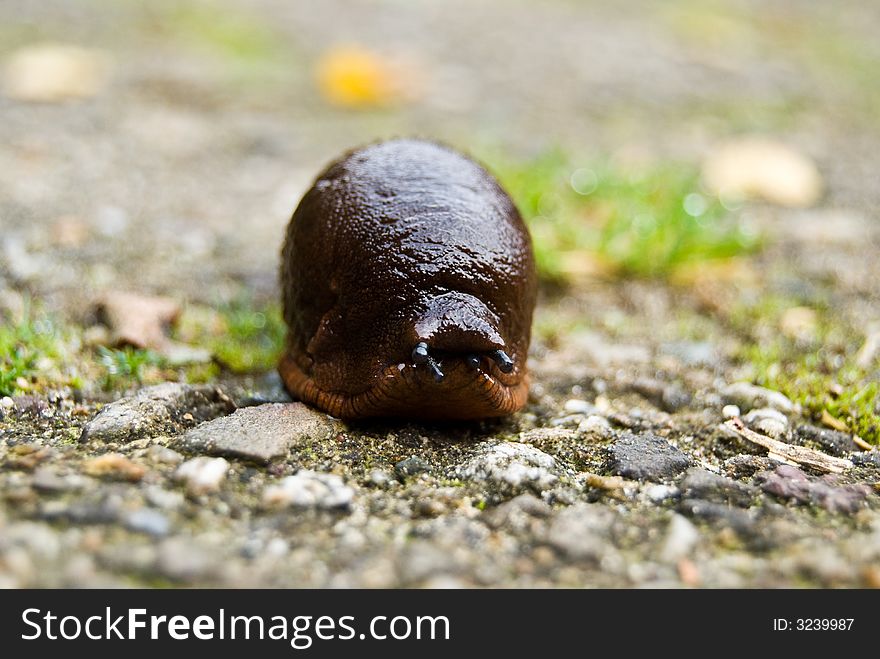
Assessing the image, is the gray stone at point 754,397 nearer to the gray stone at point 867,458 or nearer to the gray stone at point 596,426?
the gray stone at point 867,458

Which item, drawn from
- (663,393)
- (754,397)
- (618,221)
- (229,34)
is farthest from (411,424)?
(229,34)

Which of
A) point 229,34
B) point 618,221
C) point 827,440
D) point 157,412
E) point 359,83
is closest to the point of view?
point 157,412

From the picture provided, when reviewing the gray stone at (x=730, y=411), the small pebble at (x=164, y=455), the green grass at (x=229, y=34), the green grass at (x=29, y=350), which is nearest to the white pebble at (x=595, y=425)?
the gray stone at (x=730, y=411)

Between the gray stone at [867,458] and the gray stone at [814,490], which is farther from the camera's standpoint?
the gray stone at [867,458]

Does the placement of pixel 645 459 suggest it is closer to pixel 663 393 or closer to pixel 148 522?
pixel 663 393

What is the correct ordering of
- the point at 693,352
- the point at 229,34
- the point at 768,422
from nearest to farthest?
the point at 768,422
the point at 693,352
the point at 229,34

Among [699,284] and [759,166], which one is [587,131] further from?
[699,284]
